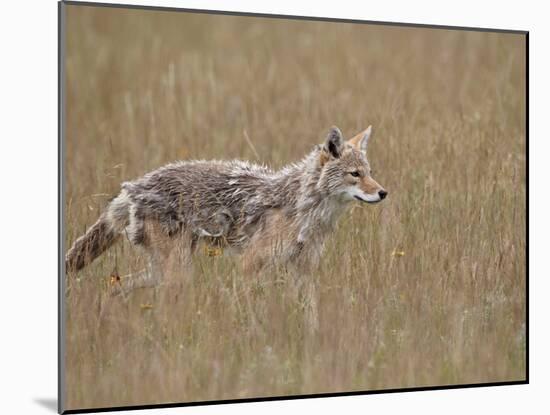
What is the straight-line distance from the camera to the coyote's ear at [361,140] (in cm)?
Answer: 766

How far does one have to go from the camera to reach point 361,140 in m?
7.68

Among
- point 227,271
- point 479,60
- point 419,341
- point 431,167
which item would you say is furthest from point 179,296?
point 479,60

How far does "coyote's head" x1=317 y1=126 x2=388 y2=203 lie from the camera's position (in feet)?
24.5

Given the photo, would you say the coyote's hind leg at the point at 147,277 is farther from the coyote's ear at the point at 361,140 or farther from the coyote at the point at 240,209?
the coyote's ear at the point at 361,140

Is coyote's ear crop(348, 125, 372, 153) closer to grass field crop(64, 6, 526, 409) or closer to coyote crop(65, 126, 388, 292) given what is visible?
coyote crop(65, 126, 388, 292)

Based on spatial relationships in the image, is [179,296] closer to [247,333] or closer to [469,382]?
[247,333]

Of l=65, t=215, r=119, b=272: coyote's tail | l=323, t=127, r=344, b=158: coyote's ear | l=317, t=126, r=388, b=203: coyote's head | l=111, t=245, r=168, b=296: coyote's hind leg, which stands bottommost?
l=111, t=245, r=168, b=296: coyote's hind leg

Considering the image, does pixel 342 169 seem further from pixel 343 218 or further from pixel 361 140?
pixel 343 218

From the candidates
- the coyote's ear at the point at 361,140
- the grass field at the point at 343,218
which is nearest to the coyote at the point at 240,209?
the coyote's ear at the point at 361,140

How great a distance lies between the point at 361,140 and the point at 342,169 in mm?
287

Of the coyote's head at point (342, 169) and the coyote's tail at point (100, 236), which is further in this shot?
the coyote's head at point (342, 169)

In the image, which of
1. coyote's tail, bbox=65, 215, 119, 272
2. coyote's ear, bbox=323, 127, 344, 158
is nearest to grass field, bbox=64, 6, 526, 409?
coyote's tail, bbox=65, 215, 119, 272

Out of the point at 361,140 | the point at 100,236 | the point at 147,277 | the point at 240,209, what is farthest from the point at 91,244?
the point at 361,140

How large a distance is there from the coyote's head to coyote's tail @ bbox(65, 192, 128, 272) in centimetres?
133
